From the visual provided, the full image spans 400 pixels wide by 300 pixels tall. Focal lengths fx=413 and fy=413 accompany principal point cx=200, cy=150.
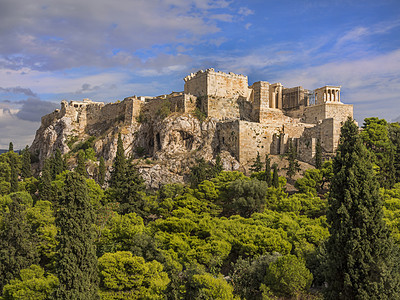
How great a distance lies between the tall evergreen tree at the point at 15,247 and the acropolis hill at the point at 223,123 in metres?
21.7

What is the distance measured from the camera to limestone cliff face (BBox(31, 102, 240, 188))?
165 feet

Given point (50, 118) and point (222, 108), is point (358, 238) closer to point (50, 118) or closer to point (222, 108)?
point (222, 108)

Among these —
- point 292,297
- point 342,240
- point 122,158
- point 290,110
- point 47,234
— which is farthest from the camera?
point 290,110

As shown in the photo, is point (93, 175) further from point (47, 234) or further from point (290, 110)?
point (290, 110)

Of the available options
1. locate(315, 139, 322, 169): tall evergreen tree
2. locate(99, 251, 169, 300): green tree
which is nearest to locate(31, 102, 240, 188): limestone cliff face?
locate(315, 139, 322, 169): tall evergreen tree

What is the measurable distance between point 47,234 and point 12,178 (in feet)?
71.5

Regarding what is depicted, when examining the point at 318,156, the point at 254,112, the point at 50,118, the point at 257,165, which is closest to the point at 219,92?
the point at 254,112

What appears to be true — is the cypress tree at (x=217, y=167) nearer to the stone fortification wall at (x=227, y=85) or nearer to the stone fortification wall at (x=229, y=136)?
the stone fortification wall at (x=229, y=136)

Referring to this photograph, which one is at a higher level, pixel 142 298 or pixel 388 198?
pixel 388 198

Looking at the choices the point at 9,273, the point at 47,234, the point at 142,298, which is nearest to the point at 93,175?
the point at 47,234

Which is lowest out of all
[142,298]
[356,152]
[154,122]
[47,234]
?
[142,298]

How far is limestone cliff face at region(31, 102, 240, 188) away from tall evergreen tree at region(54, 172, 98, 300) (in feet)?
84.7

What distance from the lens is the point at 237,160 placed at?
166 ft

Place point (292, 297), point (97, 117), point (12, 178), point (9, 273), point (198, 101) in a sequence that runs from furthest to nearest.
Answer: point (97, 117) → point (198, 101) → point (12, 178) → point (9, 273) → point (292, 297)
